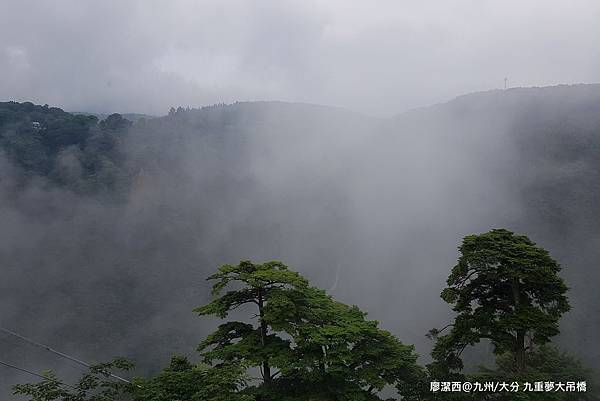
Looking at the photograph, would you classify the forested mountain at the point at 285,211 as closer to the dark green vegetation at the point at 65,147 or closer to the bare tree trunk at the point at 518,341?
the dark green vegetation at the point at 65,147

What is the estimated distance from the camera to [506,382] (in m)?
13.5

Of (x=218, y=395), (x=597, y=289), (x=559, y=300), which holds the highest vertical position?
(x=597, y=289)

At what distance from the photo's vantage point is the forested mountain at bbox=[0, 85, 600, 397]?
143ft

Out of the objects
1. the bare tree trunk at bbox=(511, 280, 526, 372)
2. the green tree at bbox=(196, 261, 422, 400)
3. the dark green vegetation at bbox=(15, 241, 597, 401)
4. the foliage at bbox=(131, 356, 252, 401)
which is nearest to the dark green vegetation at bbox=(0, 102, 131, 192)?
the green tree at bbox=(196, 261, 422, 400)

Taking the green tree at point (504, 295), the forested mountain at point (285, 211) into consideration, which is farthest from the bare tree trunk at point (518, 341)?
the forested mountain at point (285, 211)

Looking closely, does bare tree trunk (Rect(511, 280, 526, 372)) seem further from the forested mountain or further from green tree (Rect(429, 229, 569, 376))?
the forested mountain

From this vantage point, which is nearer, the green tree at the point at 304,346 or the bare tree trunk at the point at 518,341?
the green tree at the point at 304,346

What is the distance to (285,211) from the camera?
6625cm

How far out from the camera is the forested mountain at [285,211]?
43469 millimetres

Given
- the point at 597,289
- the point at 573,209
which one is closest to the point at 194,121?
the point at 573,209

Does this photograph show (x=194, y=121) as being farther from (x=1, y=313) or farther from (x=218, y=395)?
(x=218, y=395)

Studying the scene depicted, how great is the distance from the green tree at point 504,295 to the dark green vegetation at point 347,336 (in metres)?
0.03

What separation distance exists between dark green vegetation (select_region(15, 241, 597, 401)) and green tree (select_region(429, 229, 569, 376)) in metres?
0.03

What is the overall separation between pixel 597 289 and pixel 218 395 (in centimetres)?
3845
